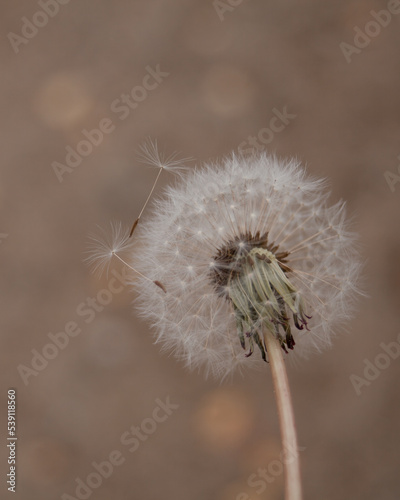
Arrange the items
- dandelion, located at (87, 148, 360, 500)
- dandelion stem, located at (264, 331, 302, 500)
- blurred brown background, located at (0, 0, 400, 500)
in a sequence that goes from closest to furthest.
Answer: dandelion stem, located at (264, 331, 302, 500) < dandelion, located at (87, 148, 360, 500) < blurred brown background, located at (0, 0, 400, 500)

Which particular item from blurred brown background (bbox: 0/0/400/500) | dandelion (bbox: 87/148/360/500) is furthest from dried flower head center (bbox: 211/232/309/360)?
blurred brown background (bbox: 0/0/400/500)

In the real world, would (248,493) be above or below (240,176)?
below

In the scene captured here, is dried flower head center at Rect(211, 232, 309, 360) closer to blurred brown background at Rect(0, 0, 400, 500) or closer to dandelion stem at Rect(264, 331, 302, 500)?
dandelion stem at Rect(264, 331, 302, 500)

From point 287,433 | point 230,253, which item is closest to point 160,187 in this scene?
point 230,253

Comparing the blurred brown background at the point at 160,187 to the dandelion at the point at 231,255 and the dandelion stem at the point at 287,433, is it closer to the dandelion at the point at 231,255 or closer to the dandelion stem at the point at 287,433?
the dandelion at the point at 231,255

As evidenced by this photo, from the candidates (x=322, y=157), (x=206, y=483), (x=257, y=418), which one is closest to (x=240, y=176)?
(x=322, y=157)

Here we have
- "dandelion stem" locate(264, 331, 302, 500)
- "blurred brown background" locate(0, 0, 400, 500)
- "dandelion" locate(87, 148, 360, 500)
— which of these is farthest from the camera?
"blurred brown background" locate(0, 0, 400, 500)

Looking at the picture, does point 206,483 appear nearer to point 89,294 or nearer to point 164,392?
point 164,392

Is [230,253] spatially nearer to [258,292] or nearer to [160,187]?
[258,292]
